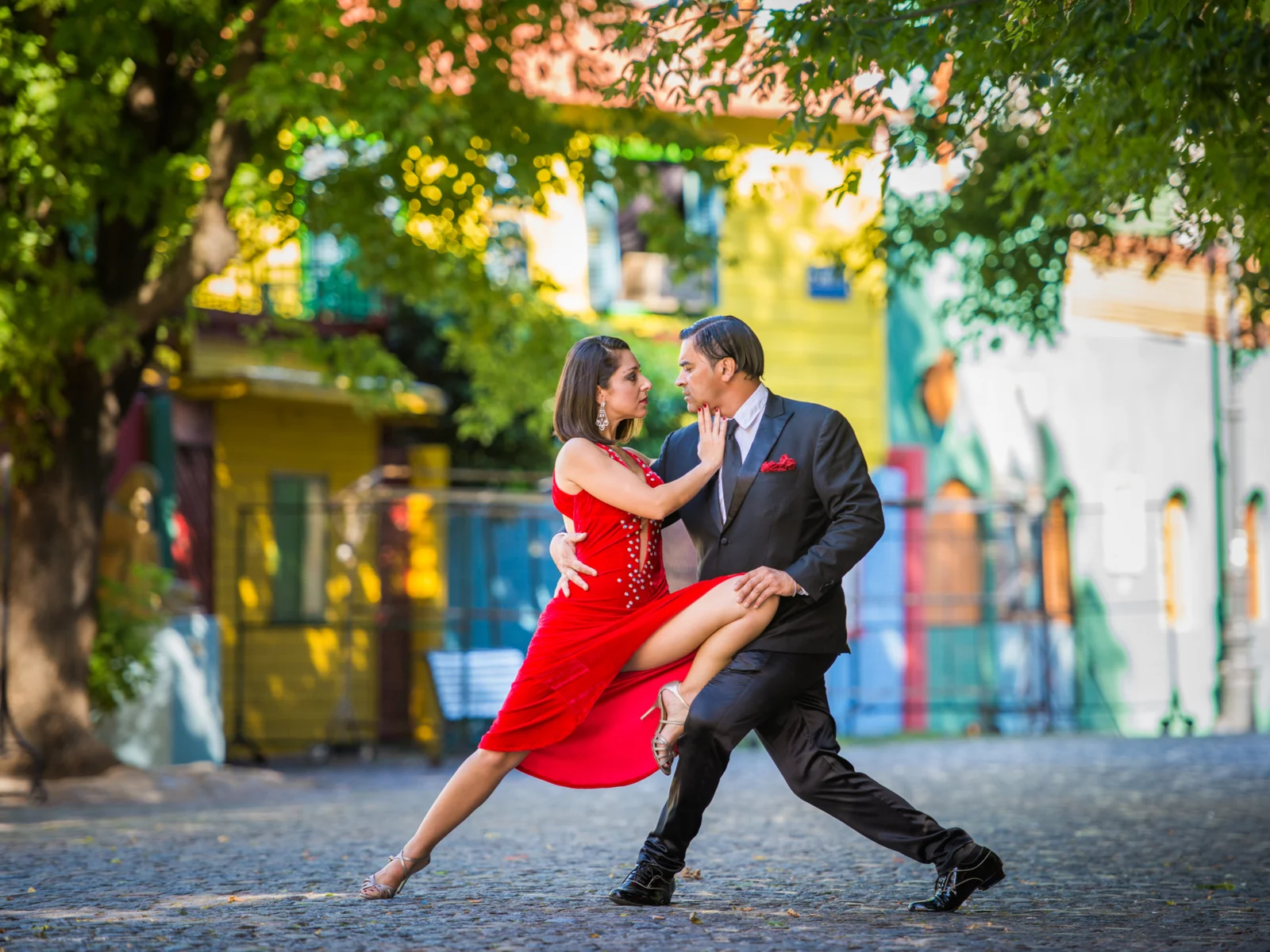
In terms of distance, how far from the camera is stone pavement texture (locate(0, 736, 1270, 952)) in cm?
557

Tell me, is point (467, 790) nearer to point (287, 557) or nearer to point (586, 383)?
point (586, 383)

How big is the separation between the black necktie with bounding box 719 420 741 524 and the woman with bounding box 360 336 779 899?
0.08 metres

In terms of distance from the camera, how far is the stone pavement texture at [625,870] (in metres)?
5.57

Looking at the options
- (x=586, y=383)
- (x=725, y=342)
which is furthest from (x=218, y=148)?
(x=725, y=342)

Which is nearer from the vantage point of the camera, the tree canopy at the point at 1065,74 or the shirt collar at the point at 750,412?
the shirt collar at the point at 750,412

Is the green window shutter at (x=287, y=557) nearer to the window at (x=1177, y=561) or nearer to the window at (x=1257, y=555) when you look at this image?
the window at (x=1177, y=561)

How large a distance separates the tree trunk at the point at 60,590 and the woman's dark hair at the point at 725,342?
332 inches

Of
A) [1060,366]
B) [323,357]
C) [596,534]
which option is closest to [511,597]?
[323,357]

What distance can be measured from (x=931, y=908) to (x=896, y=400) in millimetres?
17972

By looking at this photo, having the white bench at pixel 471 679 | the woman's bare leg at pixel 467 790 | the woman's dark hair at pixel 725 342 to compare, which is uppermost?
the woman's dark hair at pixel 725 342

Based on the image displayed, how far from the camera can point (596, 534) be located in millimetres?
6148

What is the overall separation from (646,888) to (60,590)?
27.7ft

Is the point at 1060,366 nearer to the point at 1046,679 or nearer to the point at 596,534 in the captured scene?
the point at 1046,679

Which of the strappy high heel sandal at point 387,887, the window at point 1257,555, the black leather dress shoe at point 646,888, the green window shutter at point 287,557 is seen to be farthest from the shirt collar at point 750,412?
the window at point 1257,555
